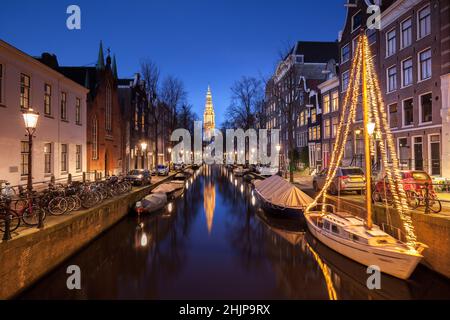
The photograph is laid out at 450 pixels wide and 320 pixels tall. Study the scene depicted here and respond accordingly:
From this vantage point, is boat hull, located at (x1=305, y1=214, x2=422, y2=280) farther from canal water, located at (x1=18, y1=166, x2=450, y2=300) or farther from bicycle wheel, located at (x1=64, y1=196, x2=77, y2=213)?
bicycle wheel, located at (x1=64, y1=196, x2=77, y2=213)

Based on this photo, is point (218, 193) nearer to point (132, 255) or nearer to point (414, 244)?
point (132, 255)

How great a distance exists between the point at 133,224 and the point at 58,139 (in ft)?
28.7

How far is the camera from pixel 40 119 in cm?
1973

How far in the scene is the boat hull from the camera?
31.7 feet

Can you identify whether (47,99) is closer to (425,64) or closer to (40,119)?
(40,119)

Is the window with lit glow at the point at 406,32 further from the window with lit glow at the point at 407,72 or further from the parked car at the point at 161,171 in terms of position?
the parked car at the point at 161,171

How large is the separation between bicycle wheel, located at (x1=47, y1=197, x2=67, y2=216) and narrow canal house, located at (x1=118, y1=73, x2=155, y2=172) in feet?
87.7

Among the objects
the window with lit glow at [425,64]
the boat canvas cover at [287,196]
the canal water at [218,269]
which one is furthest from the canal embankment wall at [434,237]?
the window with lit glow at [425,64]

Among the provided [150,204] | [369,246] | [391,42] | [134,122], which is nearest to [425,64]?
[391,42]

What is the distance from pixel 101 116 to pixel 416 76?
91.7 ft

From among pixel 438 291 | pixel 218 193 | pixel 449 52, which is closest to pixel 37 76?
pixel 218 193

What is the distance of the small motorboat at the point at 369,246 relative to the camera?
32.0ft

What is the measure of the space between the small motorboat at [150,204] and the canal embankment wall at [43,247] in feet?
16.0

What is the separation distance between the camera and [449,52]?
20.1 m
